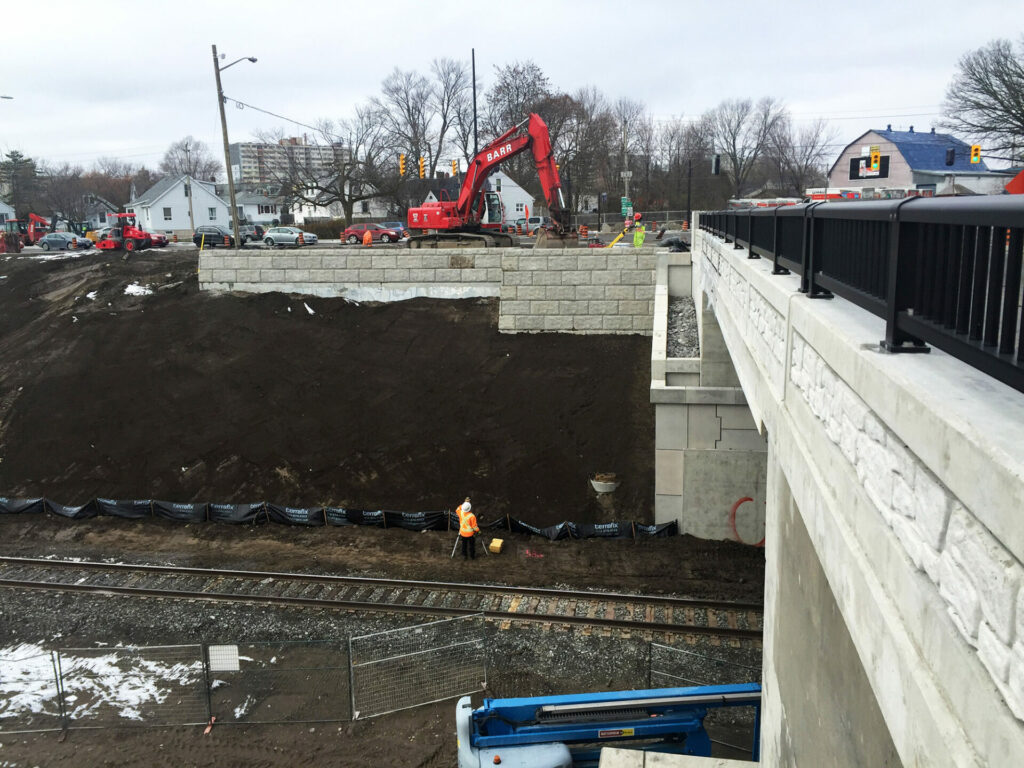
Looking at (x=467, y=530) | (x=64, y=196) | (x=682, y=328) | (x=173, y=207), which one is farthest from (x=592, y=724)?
(x=64, y=196)

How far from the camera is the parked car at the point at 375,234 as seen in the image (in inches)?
1570

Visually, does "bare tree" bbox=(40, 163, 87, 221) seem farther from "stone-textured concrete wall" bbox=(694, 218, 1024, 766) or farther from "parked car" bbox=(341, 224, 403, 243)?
"stone-textured concrete wall" bbox=(694, 218, 1024, 766)

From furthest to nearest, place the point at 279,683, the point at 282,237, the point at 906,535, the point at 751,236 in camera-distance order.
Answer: the point at 282,237
the point at 279,683
the point at 751,236
the point at 906,535

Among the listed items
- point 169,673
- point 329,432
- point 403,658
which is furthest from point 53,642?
point 329,432

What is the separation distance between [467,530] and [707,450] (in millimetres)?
5255

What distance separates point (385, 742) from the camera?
975 centimetres

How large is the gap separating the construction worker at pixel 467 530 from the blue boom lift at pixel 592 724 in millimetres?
6558

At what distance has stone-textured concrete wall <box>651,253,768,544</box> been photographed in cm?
1558

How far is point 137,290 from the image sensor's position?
27594mm

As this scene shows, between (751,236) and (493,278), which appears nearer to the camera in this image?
(751,236)

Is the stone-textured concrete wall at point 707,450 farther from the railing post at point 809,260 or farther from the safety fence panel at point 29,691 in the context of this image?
the safety fence panel at point 29,691

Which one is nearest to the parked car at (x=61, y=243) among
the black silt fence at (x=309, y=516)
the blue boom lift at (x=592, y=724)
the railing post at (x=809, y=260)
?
the black silt fence at (x=309, y=516)

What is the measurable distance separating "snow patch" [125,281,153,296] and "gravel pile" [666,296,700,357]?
18.6 meters

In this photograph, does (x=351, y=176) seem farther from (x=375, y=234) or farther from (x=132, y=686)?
(x=132, y=686)
